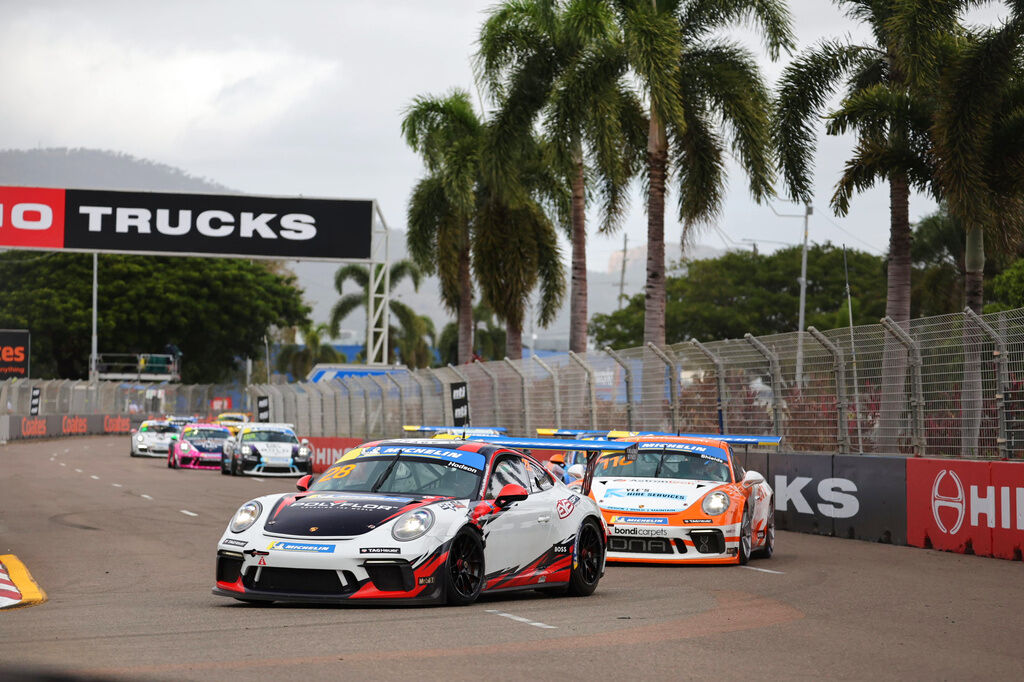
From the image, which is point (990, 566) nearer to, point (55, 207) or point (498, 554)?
point (498, 554)

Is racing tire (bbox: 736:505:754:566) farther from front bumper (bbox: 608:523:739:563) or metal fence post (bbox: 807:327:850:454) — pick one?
metal fence post (bbox: 807:327:850:454)

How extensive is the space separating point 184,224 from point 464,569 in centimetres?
3776

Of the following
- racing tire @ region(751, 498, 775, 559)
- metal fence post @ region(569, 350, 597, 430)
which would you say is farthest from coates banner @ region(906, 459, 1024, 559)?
metal fence post @ region(569, 350, 597, 430)

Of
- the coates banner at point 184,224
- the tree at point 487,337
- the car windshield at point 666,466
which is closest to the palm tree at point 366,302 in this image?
the tree at point 487,337

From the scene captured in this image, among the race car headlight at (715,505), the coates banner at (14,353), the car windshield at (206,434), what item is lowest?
the race car headlight at (715,505)

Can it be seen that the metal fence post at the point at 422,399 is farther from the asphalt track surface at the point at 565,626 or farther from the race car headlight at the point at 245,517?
the race car headlight at the point at 245,517

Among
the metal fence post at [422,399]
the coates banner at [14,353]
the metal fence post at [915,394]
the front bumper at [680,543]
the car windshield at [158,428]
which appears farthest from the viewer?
the coates banner at [14,353]

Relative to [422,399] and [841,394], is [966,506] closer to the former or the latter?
[841,394]

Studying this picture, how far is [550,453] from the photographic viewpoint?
23047mm

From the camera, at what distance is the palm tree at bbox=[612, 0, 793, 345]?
93.7ft

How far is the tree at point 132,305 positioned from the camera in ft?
282

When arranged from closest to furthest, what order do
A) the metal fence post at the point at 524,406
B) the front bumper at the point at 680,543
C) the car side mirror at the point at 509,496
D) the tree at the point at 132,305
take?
the car side mirror at the point at 509,496 → the front bumper at the point at 680,543 → the metal fence post at the point at 524,406 → the tree at the point at 132,305

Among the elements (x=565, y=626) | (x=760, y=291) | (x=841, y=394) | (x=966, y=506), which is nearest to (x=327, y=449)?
(x=841, y=394)

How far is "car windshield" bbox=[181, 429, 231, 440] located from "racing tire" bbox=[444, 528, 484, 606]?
99.8 ft
